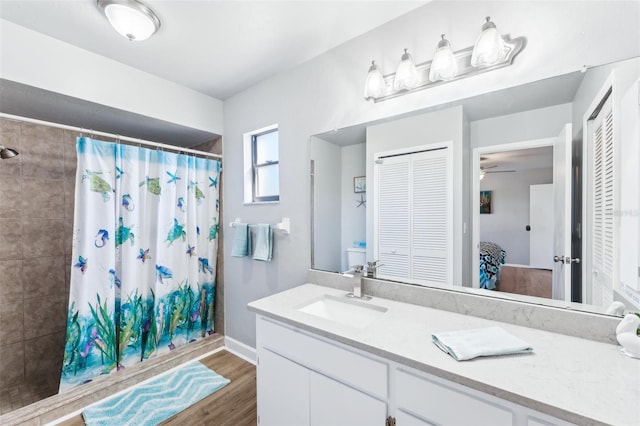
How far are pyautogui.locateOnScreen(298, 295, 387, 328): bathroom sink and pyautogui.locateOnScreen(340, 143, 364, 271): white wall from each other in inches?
10.2

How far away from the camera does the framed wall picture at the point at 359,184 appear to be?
5.49ft

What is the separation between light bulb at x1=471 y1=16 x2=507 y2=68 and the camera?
1188mm

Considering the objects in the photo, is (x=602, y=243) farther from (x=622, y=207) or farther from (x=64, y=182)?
(x=64, y=182)

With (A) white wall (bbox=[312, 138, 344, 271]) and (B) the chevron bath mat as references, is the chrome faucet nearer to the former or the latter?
(A) white wall (bbox=[312, 138, 344, 271])

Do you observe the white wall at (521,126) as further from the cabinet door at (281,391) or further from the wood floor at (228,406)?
the wood floor at (228,406)

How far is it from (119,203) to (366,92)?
1.95m

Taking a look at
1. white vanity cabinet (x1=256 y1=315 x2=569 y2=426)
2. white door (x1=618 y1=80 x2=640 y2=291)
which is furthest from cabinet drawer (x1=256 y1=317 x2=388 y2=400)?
white door (x1=618 y1=80 x2=640 y2=291)

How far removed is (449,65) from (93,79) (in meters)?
2.28

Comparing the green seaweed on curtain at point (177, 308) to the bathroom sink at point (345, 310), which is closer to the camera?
the bathroom sink at point (345, 310)

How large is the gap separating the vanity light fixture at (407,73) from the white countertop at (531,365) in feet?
3.98

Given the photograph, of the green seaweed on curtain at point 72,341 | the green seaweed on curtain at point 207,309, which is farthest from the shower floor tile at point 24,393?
the green seaweed on curtain at point 207,309

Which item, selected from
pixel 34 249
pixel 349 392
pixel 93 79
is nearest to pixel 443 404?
pixel 349 392

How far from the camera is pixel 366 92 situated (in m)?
1.59

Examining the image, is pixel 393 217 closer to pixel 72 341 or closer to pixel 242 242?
pixel 242 242
